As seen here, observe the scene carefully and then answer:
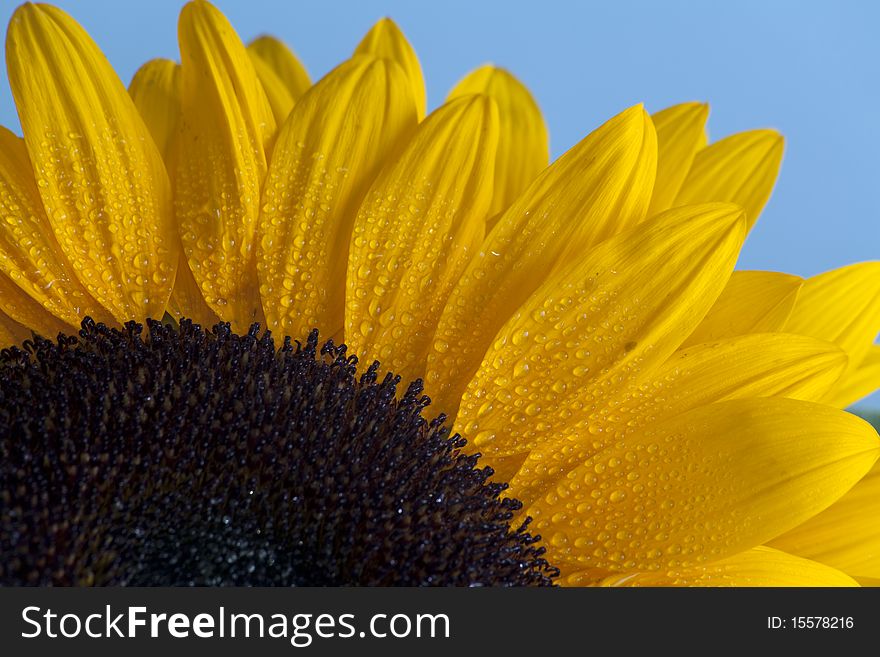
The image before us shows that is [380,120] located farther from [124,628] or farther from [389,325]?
[124,628]

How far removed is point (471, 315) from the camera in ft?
1.98

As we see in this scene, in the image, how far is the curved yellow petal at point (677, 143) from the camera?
2.17 ft

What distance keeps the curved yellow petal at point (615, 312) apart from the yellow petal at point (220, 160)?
18 centimetres

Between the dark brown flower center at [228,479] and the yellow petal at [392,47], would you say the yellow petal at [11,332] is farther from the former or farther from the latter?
the yellow petal at [392,47]

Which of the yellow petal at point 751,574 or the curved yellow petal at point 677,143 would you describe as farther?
the curved yellow petal at point 677,143

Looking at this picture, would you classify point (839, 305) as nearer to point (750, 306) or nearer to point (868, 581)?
point (750, 306)

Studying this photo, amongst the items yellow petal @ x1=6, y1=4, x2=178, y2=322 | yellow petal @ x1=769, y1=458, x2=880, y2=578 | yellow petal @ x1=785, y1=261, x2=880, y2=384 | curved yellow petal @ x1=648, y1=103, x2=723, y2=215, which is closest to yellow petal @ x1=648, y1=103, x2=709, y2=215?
curved yellow petal @ x1=648, y1=103, x2=723, y2=215

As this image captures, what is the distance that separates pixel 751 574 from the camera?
542mm

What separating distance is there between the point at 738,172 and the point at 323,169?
0.29 m

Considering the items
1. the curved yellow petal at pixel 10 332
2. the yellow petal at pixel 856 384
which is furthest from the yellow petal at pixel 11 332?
the yellow petal at pixel 856 384

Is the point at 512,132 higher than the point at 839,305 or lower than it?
higher

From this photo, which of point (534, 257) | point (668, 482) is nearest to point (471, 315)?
point (534, 257)

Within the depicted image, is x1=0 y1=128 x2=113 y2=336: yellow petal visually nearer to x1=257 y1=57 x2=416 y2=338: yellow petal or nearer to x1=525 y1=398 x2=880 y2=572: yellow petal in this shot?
x1=257 y1=57 x2=416 y2=338: yellow petal

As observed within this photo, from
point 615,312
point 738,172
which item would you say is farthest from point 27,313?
point 738,172
